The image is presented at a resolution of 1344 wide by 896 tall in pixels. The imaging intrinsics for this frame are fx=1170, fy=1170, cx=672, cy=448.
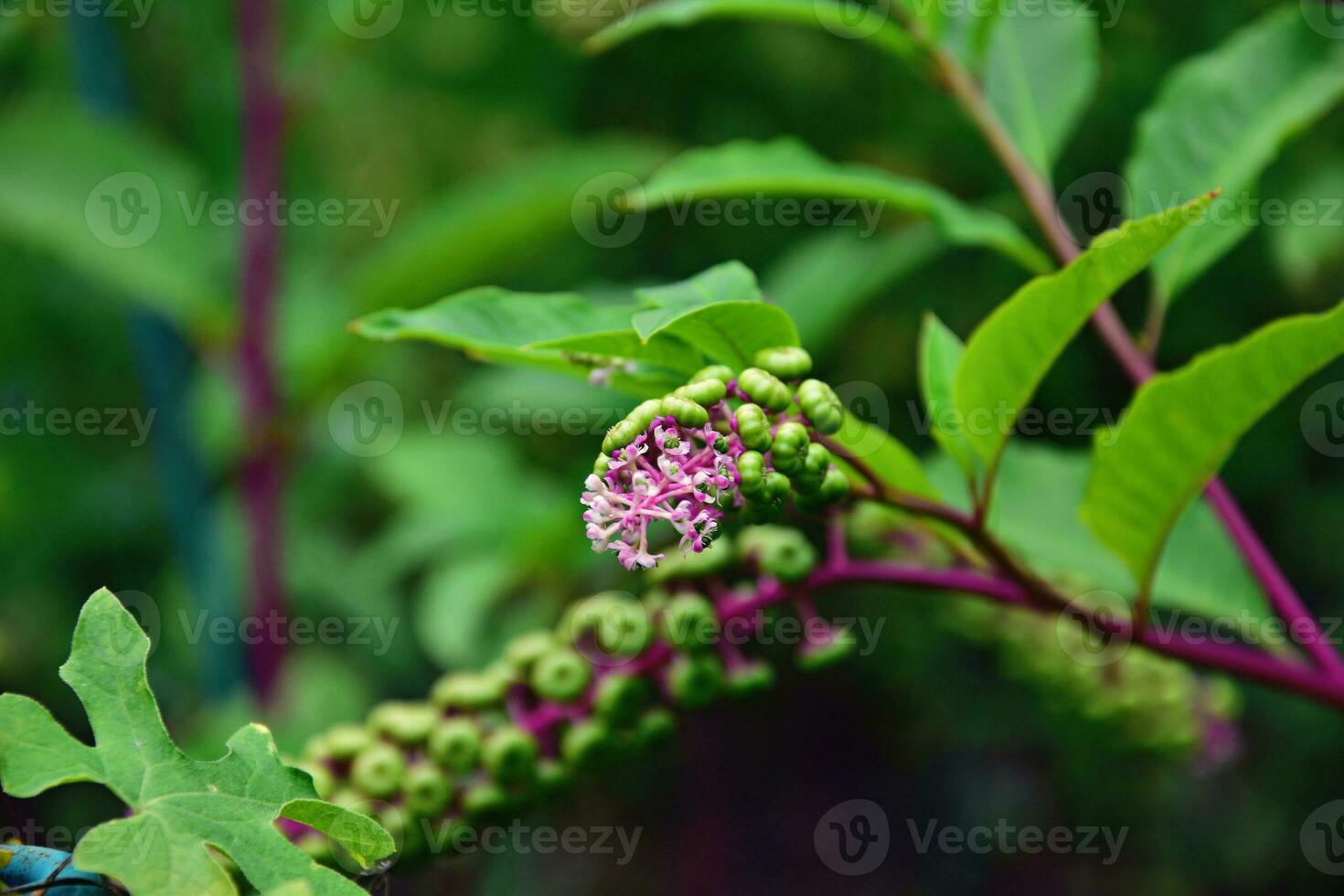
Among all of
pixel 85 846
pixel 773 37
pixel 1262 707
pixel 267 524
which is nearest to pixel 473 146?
pixel 773 37

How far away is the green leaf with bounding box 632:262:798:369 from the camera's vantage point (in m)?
0.75

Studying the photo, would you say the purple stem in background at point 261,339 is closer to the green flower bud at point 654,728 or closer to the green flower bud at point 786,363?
the green flower bud at point 654,728

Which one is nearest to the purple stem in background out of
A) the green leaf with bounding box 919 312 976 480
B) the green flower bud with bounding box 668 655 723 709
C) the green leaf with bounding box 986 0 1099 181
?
the green flower bud with bounding box 668 655 723 709

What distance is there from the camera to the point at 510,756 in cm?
98

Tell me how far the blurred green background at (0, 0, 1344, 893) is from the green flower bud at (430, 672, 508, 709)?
0.52m

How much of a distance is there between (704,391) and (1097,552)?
Answer: 0.77 meters

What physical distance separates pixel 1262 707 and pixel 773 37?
1778 millimetres

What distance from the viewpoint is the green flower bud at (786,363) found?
0.76 m

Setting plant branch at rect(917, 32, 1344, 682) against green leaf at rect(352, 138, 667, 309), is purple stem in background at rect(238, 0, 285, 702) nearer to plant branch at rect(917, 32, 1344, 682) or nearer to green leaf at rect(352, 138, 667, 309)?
green leaf at rect(352, 138, 667, 309)

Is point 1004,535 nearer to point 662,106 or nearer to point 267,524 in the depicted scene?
point 267,524

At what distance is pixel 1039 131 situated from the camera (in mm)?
1320

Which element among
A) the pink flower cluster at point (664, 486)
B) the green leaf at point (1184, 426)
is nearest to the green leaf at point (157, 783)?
the pink flower cluster at point (664, 486)

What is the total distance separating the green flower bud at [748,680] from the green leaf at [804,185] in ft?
1.43

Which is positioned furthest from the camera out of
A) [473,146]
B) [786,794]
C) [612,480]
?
[786,794]
